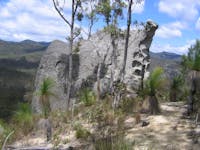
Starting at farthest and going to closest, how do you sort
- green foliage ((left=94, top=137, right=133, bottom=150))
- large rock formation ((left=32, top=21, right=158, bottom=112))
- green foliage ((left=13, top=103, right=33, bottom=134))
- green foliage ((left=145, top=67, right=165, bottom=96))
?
large rock formation ((left=32, top=21, right=158, bottom=112))
green foliage ((left=13, top=103, right=33, bottom=134))
green foliage ((left=145, top=67, right=165, bottom=96))
green foliage ((left=94, top=137, right=133, bottom=150))

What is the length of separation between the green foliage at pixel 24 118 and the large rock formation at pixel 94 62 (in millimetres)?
5041

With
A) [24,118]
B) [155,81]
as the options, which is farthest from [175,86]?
[24,118]

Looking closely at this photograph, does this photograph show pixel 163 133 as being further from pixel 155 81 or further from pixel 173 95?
pixel 173 95

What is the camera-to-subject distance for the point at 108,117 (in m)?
12.8

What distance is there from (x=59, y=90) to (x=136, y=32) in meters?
4.90

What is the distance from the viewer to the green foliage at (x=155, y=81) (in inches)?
520

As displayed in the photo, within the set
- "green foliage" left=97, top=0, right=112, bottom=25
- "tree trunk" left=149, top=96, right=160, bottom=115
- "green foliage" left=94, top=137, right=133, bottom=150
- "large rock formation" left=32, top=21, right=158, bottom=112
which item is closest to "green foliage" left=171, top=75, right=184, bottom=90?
"large rock formation" left=32, top=21, right=158, bottom=112

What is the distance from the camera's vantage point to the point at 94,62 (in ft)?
75.3

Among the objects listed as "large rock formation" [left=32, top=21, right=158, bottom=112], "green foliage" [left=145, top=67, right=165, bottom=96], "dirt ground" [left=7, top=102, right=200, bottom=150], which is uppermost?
"large rock formation" [left=32, top=21, right=158, bottom=112]

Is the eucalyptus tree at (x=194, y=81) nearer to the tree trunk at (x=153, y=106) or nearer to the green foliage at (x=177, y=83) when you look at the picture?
the tree trunk at (x=153, y=106)

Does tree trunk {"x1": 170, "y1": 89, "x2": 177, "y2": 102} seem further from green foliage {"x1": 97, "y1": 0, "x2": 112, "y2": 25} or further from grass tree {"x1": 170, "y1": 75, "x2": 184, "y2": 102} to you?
green foliage {"x1": 97, "y1": 0, "x2": 112, "y2": 25}

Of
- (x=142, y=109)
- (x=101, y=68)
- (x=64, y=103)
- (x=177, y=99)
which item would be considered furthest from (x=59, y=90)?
(x=142, y=109)

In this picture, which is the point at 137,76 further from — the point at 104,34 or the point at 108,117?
the point at 108,117

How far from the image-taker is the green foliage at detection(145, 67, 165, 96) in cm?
1320
